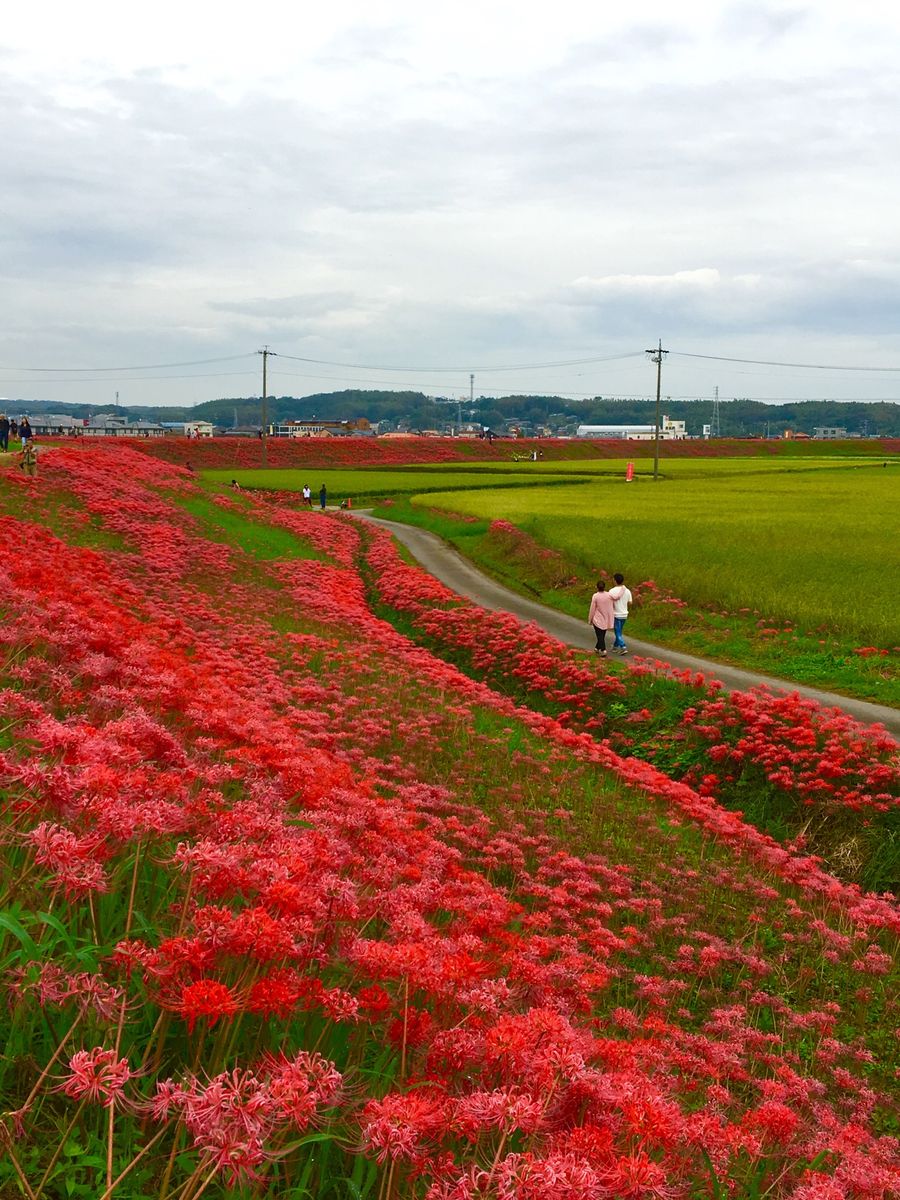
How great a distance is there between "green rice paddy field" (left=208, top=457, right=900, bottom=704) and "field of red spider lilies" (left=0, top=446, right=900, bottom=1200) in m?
6.70

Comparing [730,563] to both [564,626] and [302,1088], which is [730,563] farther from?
[302,1088]

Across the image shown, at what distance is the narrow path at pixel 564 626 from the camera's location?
17.6 metres

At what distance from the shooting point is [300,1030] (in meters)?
3.63

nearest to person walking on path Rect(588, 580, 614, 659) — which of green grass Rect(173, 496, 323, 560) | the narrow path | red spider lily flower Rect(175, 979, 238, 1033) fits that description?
the narrow path

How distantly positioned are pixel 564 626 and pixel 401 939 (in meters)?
22.5

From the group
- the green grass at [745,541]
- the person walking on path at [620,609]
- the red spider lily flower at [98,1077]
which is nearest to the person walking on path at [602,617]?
the person walking on path at [620,609]

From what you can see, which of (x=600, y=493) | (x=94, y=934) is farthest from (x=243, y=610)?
(x=600, y=493)

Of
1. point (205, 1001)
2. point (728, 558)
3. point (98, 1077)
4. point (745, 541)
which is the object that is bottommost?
point (728, 558)

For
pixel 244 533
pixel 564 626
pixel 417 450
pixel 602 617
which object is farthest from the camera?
pixel 417 450

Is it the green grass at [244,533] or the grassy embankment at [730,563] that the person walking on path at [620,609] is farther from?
the green grass at [244,533]

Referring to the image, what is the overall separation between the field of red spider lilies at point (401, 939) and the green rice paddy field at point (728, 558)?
670cm

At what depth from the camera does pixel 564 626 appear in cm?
2628

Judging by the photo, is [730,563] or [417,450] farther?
[417,450]

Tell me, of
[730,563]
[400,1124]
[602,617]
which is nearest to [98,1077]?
[400,1124]
